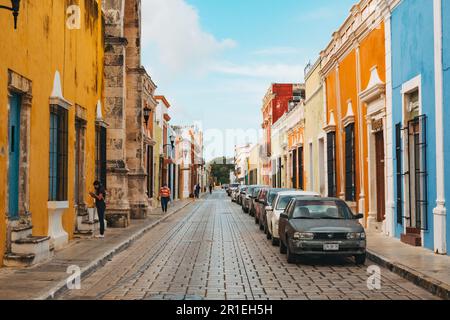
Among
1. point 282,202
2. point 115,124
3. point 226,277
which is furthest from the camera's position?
point 115,124

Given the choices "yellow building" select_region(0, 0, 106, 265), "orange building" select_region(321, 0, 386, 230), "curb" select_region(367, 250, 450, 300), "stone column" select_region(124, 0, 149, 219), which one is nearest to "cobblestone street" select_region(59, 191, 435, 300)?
"curb" select_region(367, 250, 450, 300)

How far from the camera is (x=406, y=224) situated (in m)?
Result: 15.8

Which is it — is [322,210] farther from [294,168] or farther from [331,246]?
[294,168]

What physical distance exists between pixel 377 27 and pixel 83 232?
10825 mm

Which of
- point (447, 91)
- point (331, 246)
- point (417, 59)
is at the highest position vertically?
point (417, 59)

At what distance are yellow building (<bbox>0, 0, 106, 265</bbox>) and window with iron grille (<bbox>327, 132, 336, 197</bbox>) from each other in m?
10.5

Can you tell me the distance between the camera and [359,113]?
21250 mm

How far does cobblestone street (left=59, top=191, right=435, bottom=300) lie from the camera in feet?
30.3

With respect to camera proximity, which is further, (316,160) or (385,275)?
(316,160)

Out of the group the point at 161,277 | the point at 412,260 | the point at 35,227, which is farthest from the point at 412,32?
the point at 35,227

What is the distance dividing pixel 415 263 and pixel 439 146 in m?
3.02

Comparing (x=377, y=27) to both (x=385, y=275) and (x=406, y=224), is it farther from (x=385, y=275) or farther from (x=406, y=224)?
(x=385, y=275)

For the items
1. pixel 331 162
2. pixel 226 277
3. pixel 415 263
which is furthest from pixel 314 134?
pixel 226 277

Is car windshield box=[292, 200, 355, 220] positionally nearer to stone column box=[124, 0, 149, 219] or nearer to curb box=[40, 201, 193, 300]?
curb box=[40, 201, 193, 300]
